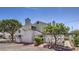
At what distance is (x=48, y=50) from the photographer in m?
2.30

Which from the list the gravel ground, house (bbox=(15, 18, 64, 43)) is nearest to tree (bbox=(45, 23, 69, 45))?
house (bbox=(15, 18, 64, 43))

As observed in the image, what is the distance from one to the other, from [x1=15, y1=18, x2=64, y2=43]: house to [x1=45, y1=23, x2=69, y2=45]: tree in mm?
44

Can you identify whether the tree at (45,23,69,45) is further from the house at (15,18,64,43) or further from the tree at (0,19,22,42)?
the tree at (0,19,22,42)

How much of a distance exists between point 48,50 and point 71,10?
550mm

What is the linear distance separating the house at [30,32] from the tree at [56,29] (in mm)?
44

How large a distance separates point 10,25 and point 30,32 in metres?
0.25

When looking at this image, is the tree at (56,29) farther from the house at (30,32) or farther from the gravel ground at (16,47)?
the gravel ground at (16,47)

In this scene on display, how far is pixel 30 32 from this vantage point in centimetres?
229

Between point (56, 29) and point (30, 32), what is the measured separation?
312 mm

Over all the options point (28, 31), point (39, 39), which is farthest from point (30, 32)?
point (39, 39)

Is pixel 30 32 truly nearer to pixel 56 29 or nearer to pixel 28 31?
pixel 28 31

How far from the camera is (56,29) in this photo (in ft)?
7.50

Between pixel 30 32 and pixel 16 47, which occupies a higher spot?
pixel 30 32

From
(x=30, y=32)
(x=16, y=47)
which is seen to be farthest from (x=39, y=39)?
(x=16, y=47)
